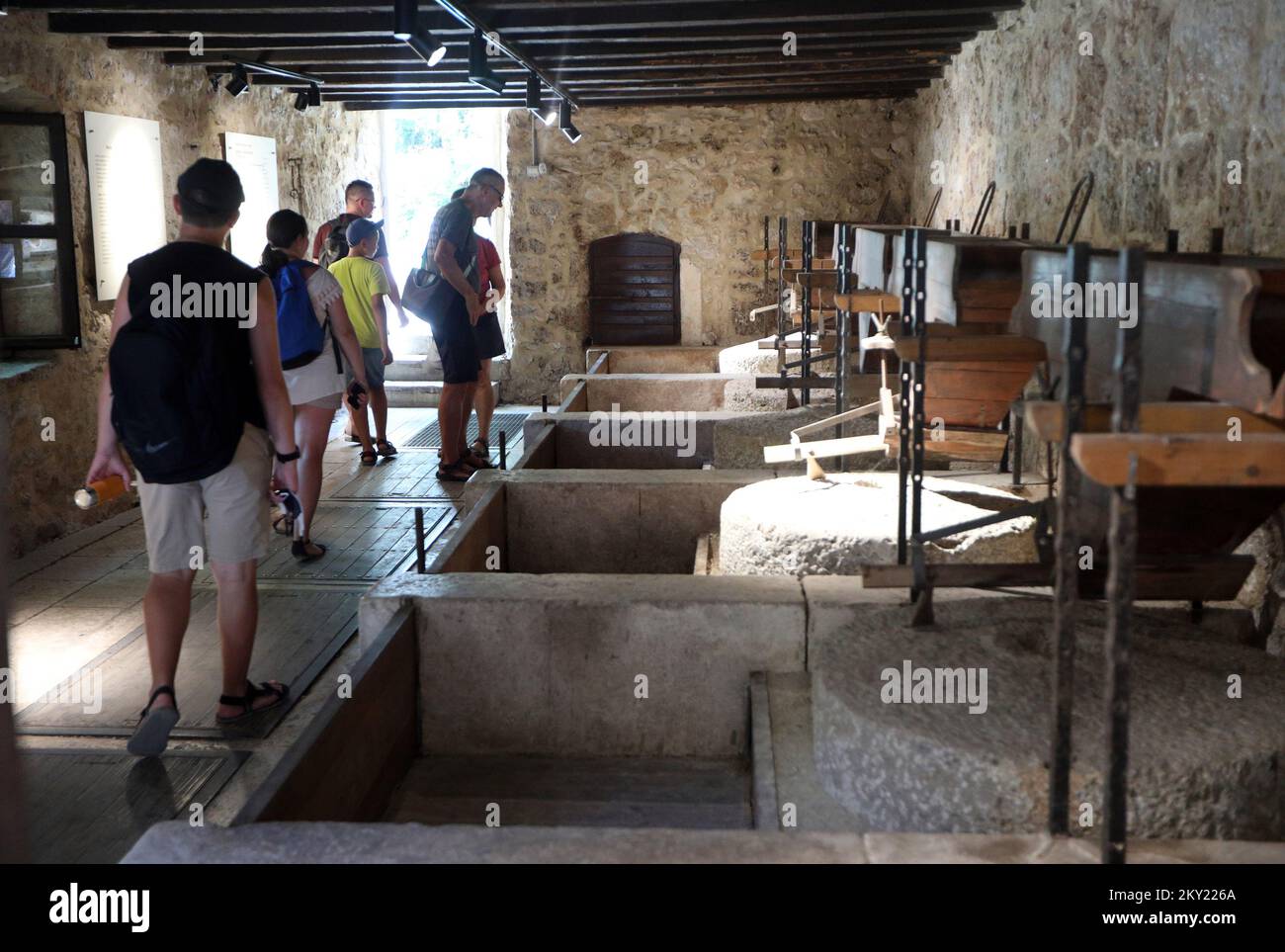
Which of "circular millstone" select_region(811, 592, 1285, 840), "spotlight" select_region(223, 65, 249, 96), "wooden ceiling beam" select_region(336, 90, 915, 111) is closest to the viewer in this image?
"circular millstone" select_region(811, 592, 1285, 840)

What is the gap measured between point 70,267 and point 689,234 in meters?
6.27

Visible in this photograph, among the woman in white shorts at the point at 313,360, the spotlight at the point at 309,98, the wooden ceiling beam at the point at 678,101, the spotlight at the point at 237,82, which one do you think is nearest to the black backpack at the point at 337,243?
the spotlight at the point at 237,82

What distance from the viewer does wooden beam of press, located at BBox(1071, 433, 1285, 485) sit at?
1.61 meters

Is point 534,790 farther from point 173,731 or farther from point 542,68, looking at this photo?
point 542,68

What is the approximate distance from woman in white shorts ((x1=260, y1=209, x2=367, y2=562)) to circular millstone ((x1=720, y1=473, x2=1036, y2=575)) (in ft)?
6.64

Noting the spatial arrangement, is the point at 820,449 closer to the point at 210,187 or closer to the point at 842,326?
the point at 842,326

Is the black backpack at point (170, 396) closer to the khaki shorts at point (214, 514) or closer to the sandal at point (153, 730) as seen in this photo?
the khaki shorts at point (214, 514)

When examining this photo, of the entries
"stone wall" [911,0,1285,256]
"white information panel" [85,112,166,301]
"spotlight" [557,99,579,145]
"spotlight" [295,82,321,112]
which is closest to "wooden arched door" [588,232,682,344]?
"spotlight" [557,99,579,145]

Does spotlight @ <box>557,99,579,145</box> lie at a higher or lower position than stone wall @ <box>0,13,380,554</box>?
higher

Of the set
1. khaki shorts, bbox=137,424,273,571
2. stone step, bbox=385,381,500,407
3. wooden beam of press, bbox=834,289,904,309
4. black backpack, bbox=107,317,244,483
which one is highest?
wooden beam of press, bbox=834,289,904,309

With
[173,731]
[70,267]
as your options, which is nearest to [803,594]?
[173,731]

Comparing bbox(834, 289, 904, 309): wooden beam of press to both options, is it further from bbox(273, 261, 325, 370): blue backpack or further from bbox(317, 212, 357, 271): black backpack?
bbox(317, 212, 357, 271): black backpack

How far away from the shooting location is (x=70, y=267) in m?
6.73

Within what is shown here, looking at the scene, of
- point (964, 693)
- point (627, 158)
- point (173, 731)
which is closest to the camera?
point (964, 693)
